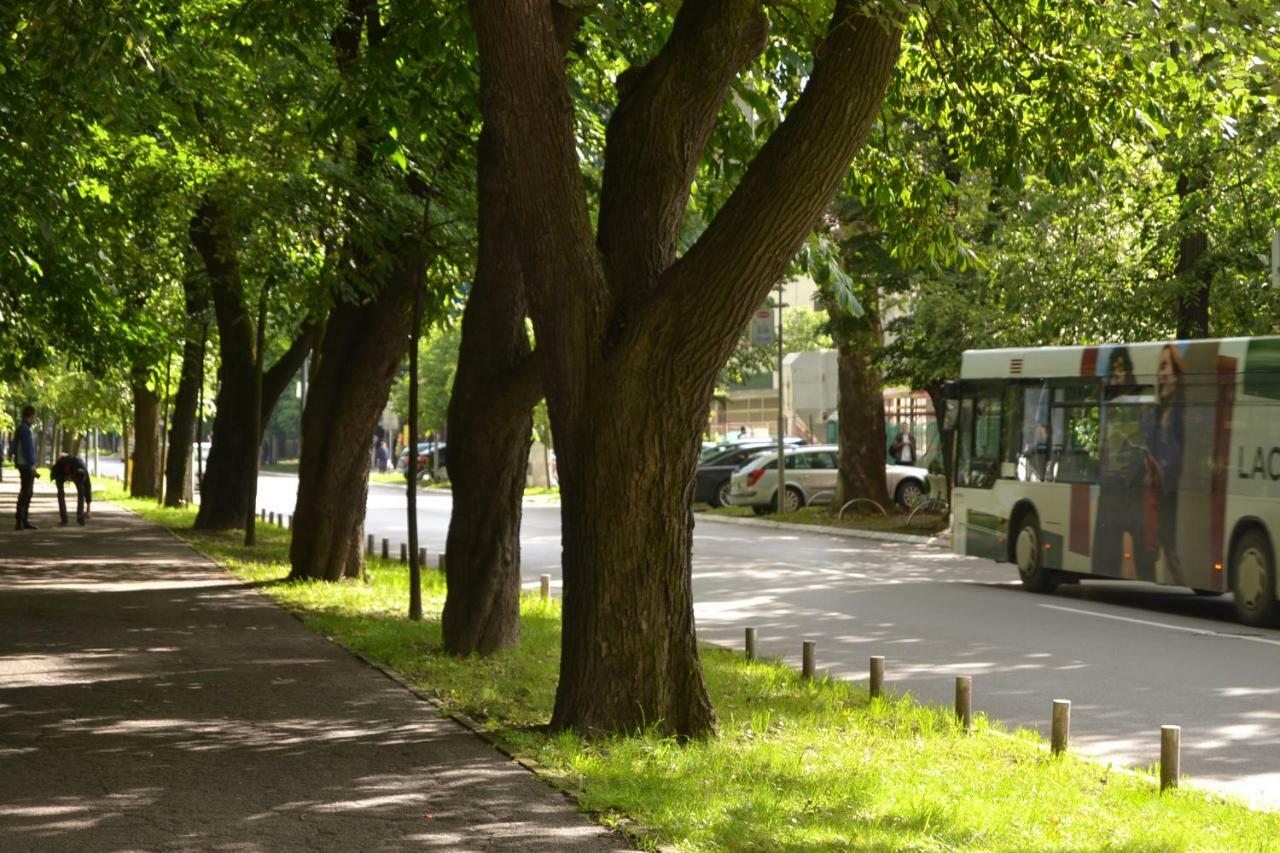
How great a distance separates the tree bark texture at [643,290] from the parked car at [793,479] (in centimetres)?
3090

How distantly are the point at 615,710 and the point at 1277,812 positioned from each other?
3269 millimetres

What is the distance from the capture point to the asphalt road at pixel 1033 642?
10977 mm

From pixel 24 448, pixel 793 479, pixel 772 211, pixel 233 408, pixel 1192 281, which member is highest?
pixel 1192 281

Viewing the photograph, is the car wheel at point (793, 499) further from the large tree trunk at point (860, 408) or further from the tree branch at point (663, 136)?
the tree branch at point (663, 136)

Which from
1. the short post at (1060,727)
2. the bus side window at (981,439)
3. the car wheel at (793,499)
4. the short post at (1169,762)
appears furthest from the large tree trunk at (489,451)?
the car wheel at (793,499)

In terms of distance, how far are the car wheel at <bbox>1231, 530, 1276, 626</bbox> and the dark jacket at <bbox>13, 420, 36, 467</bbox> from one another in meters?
20.5

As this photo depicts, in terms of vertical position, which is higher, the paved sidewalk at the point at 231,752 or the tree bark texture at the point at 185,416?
the tree bark texture at the point at 185,416

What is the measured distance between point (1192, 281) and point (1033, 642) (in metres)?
Answer: 10.9

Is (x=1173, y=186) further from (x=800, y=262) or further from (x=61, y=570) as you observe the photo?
(x=61, y=570)

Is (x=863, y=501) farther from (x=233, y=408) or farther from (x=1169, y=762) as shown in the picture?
(x=1169, y=762)

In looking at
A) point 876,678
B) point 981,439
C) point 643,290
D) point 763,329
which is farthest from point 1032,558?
point 763,329

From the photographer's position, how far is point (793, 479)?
4197 cm

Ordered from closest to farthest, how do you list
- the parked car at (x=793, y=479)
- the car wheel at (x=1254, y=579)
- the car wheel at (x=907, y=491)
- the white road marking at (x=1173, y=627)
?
the white road marking at (x=1173, y=627), the car wheel at (x=1254, y=579), the car wheel at (x=907, y=491), the parked car at (x=793, y=479)

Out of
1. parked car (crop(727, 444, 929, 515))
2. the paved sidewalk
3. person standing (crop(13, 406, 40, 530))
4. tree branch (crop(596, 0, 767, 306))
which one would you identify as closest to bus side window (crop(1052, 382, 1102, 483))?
the paved sidewalk
